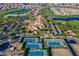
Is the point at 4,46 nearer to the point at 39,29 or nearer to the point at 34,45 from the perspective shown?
the point at 34,45

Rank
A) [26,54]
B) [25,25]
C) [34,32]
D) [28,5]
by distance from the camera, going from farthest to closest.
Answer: [28,5] < [25,25] < [34,32] < [26,54]

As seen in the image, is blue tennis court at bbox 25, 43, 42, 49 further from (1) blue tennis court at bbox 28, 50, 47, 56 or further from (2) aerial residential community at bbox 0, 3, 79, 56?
(1) blue tennis court at bbox 28, 50, 47, 56

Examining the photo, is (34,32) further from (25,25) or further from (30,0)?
(30,0)

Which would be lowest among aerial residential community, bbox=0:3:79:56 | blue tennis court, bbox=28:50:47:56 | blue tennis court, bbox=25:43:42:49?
blue tennis court, bbox=28:50:47:56

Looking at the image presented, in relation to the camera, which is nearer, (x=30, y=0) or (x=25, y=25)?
(x=25, y=25)

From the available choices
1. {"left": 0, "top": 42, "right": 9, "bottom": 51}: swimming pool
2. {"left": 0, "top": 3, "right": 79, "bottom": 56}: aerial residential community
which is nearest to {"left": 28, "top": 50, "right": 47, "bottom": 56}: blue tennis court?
{"left": 0, "top": 3, "right": 79, "bottom": 56}: aerial residential community

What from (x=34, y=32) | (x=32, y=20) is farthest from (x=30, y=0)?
(x=34, y=32)

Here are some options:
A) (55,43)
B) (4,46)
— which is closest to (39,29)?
(55,43)

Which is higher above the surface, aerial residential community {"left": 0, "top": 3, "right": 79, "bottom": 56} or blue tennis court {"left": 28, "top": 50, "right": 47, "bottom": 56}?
aerial residential community {"left": 0, "top": 3, "right": 79, "bottom": 56}

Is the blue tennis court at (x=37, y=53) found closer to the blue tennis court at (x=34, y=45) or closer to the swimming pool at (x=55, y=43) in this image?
the blue tennis court at (x=34, y=45)
